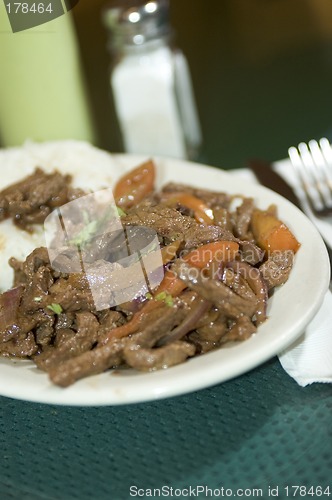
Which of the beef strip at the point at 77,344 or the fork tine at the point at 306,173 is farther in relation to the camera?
the fork tine at the point at 306,173

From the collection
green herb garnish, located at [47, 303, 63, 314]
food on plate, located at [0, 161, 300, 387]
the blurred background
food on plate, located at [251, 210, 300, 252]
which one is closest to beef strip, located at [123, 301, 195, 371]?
food on plate, located at [0, 161, 300, 387]

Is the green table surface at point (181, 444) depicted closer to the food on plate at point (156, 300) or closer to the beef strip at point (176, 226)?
the food on plate at point (156, 300)

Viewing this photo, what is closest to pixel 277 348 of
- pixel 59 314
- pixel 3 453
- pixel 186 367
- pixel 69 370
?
pixel 186 367

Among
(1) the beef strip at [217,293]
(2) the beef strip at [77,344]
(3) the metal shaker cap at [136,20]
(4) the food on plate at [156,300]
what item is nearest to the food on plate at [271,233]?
(4) the food on plate at [156,300]

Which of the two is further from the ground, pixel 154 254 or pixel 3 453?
pixel 154 254

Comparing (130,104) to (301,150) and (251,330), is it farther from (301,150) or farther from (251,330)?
(251,330)

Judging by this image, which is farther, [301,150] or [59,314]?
[301,150]

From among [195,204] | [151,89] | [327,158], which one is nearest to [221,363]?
[195,204]

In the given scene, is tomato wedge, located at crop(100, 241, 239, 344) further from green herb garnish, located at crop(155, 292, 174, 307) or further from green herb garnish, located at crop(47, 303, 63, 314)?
green herb garnish, located at crop(47, 303, 63, 314)

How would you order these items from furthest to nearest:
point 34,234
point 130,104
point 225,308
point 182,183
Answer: point 130,104, point 182,183, point 34,234, point 225,308
